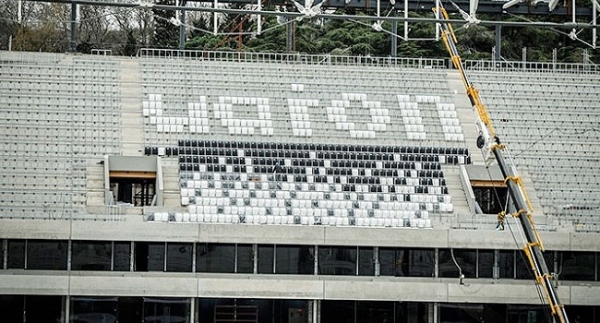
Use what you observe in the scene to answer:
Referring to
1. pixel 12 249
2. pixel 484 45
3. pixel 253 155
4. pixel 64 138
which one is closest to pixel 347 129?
pixel 253 155

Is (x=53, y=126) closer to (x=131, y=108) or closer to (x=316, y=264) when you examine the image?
(x=131, y=108)

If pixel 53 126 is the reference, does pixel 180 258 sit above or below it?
below

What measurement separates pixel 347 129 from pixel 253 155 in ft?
15.2

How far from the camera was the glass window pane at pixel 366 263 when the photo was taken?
4169 cm

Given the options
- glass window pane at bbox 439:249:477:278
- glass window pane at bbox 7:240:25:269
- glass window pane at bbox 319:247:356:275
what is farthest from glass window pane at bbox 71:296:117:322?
glass window pane at bbox 439:249:477:278

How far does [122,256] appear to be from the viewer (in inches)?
1588

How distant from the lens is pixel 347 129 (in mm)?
48250

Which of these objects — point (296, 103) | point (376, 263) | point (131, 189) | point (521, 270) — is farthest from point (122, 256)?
point (521, 270)

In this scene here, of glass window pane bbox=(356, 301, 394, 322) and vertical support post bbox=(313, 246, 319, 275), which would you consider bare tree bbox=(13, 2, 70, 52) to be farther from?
glass window pane bbox=(356, 301, 394, 322)

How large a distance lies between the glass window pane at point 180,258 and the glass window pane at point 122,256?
144 cm

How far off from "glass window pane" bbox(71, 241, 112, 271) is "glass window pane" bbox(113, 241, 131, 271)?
0.24 m

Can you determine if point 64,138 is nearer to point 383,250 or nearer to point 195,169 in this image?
point 195,169

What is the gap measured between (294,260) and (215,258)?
9.22ft

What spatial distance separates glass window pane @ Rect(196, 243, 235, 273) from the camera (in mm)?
40969
